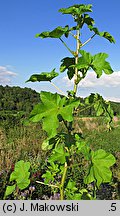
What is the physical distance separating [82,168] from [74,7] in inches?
131

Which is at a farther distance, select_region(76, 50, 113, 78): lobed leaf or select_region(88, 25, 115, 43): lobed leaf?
select_region(88, 25, 115, 43): lobed leaf

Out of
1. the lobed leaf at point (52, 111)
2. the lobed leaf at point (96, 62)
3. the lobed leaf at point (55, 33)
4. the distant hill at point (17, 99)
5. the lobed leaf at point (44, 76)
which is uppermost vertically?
the distant hill at point (17, 99)

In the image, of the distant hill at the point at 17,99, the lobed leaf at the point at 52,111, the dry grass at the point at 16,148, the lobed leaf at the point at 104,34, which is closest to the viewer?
the lobed leaf at the point at 52,111

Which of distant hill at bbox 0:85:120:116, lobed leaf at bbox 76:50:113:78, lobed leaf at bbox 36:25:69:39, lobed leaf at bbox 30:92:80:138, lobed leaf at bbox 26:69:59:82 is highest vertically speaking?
distant hill at bbox 0:85:120:116

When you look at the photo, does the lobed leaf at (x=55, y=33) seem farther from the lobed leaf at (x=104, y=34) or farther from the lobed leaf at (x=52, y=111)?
the lobed leaf at (x=52, y=111)

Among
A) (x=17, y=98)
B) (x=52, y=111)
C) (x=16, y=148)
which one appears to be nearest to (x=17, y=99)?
(x=17, y=98)

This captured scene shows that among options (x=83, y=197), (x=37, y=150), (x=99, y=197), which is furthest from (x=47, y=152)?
(x=83, y=197)

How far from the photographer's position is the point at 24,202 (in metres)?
2.67

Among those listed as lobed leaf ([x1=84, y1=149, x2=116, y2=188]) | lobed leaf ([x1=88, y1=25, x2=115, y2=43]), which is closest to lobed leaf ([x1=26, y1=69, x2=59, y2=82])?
lobed leaf ([x1=88, y1=25, x2=115, y2=43])

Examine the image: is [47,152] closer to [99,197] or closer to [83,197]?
[99,197]

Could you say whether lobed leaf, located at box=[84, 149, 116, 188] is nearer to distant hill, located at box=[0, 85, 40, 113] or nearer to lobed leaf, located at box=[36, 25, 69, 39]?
lobed leaf, located at box=[36, 25, 69, 39]

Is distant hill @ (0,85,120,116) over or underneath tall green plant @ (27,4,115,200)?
over

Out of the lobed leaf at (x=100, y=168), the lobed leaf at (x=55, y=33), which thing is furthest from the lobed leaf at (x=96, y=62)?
the lobed leaf at (x=100, y=168)

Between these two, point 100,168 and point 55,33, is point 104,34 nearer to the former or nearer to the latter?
point 55,33
